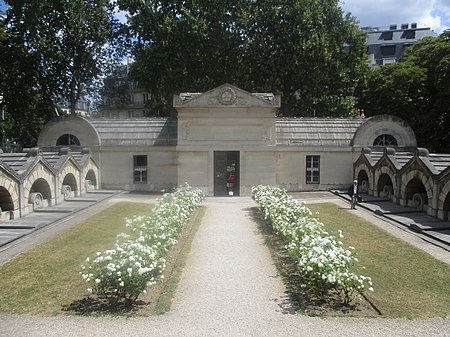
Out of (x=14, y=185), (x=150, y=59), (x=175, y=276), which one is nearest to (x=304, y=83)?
(x=150, y=59)

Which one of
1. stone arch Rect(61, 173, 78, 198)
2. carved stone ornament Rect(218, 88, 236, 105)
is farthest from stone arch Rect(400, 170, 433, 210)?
stone arch Rect(61, 173, 78, 198)

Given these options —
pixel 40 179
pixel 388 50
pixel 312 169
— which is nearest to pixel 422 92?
pixel 312 169

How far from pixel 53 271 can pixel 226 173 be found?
58.2ft

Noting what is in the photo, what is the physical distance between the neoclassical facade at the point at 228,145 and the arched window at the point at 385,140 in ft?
0.21

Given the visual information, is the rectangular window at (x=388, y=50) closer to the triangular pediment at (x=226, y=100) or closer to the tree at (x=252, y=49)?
the tree at (x=252, y=49)

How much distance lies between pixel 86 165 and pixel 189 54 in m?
17.1

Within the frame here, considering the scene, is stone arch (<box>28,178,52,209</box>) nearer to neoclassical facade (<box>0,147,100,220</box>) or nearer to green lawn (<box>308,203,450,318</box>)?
neoclassical facade (<box>0,147,100,220</box>)

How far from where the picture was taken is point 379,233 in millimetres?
17203

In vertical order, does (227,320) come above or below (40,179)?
below

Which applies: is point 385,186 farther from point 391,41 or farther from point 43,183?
point 391,41

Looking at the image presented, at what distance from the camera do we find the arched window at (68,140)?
30.6m

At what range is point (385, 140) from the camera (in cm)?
3020

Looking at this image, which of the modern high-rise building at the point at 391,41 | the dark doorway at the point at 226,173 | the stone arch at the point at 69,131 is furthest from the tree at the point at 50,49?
the modern high-rise building at the point at 391,41

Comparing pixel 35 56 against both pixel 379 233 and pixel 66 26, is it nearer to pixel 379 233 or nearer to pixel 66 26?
pixel 66 26
